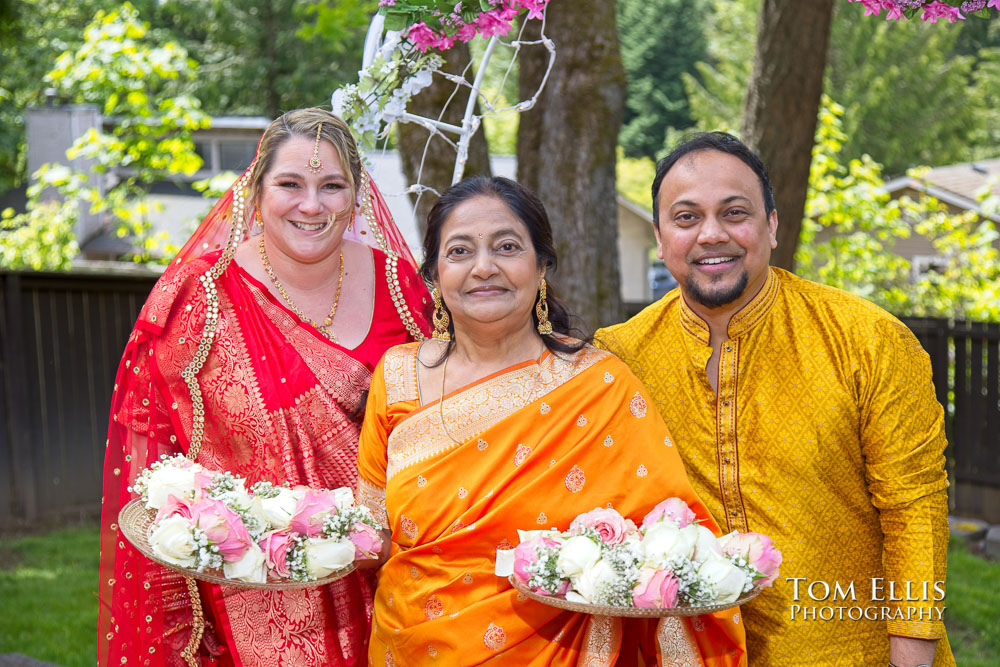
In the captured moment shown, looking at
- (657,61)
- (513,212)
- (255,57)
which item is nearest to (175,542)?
(513,212)

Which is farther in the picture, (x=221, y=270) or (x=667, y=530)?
(x=221, y=270)

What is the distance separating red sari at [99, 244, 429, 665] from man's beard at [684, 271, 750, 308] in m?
1.03

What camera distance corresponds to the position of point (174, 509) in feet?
7.58

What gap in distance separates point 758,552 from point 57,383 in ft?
21.9

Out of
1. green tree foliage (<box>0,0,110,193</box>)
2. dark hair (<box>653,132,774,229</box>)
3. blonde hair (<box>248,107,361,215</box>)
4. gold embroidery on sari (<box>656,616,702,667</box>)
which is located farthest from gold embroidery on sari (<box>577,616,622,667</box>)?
green tree foliage (<box>0,0,110,193</box>)

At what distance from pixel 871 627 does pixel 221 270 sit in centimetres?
207

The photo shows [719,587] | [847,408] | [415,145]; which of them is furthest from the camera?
[415,145]

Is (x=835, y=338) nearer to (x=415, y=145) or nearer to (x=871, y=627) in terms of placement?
(x=871, y=627)

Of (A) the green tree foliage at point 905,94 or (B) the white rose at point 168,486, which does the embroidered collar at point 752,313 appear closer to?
(B) the white rose at point 168,486

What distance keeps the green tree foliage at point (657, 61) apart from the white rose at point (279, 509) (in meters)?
36.5

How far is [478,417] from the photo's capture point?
249 centimetres

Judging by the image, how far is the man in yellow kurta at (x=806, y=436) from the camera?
7.76 feet

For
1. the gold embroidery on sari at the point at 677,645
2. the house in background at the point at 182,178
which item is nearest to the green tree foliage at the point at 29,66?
the house in background at the point at 182,178

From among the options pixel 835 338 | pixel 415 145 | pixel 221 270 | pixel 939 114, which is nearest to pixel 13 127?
pixel 415 145
